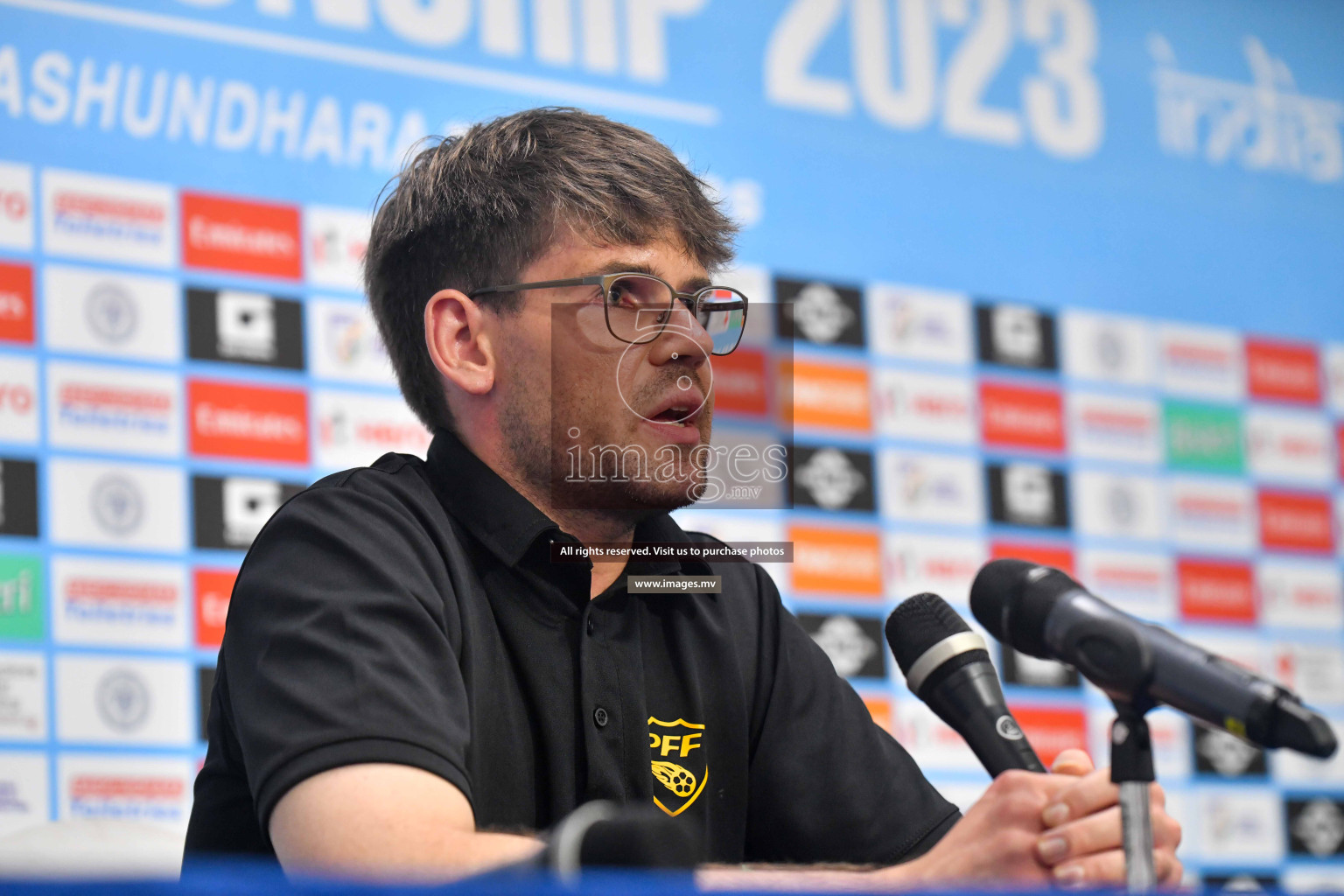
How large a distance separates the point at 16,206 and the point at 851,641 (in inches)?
75.1

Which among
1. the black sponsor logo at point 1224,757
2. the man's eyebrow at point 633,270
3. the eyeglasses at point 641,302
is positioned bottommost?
the black sponsor logo at point 1224,757

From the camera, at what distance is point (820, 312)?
3172 millimetres

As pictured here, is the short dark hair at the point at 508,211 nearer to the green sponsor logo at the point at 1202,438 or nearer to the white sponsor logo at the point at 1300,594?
the green sponsor logo at the point at 1202,438

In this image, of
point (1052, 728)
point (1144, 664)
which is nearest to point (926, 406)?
point (1052, 728)

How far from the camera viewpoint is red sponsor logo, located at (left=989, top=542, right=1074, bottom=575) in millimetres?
3287

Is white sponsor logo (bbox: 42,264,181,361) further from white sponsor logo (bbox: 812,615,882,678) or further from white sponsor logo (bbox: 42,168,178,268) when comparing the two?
white sponsor logo (bbox: 812,615,882,678)

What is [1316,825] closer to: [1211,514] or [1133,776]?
[1211,514]

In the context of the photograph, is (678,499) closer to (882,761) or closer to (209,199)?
(882,761)

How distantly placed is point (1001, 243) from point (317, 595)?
258 cm

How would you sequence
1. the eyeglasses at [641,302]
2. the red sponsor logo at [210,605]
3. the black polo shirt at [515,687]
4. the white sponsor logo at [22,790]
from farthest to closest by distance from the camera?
1. the red sponsor logo at [210,605]
2. the white sponsor logo at [22,790]
3. the eyeglasses at [641,302]
4. the black polo shirt at [515,687]

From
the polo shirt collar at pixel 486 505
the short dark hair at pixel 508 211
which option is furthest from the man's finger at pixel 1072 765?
the short dark hair at pixel 508 211

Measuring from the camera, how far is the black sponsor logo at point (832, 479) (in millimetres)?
3088

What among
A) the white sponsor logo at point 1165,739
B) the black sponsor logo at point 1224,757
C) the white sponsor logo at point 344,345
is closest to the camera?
the white sponsor logo at point 344,345

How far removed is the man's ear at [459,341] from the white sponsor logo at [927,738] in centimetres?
177
